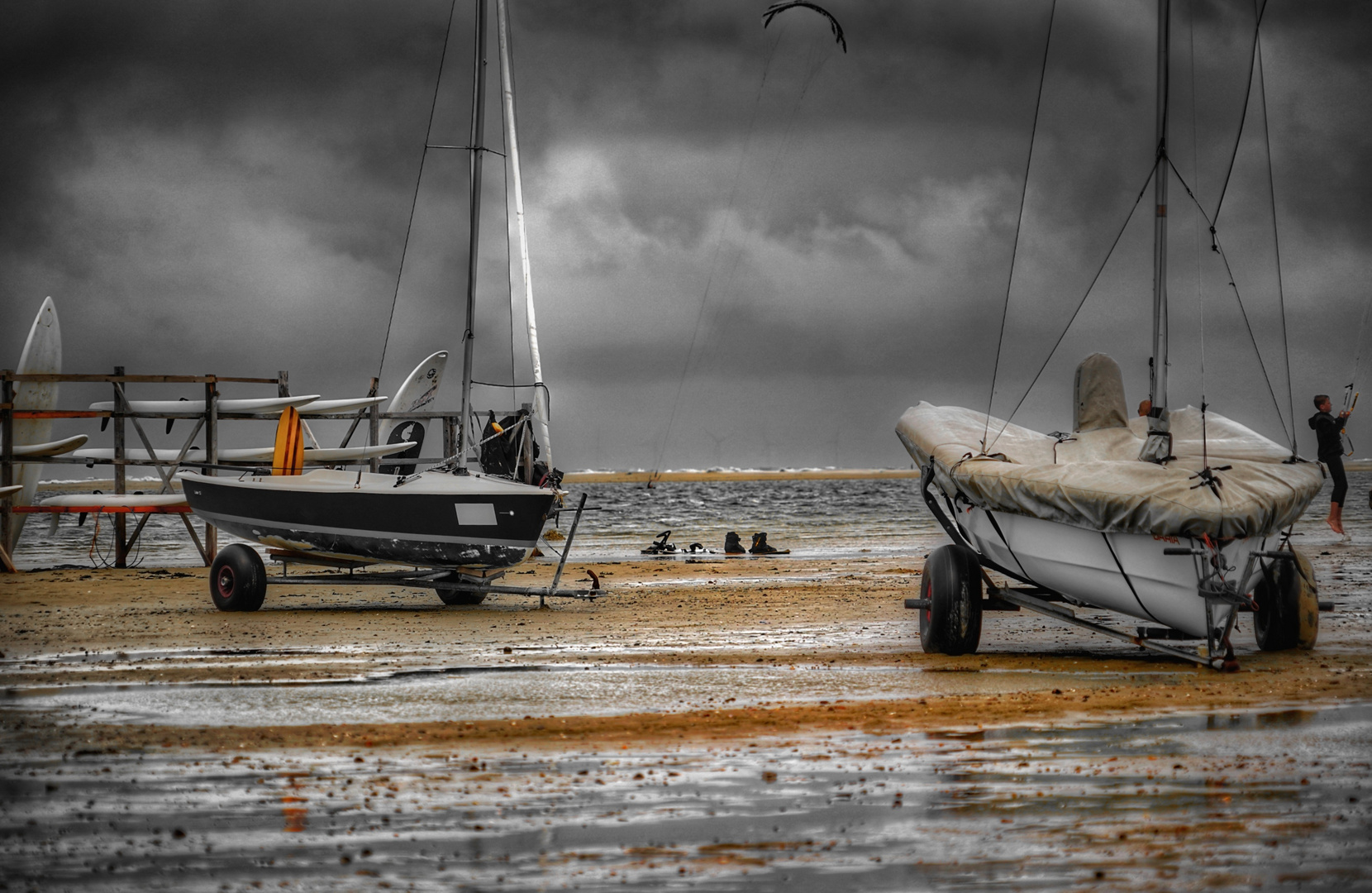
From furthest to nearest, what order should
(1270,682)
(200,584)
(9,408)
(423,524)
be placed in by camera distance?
(9,408), (200,584), (423,524), (1270,682)

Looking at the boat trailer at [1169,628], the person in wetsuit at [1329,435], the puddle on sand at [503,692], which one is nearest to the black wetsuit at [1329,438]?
the person in wetsuit at [1329,435]

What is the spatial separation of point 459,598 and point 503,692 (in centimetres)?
722

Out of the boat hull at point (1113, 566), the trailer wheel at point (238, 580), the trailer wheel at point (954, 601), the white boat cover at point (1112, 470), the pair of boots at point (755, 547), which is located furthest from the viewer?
the pair of boots at point (755, 547)

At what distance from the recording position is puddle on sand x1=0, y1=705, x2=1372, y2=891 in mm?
4215

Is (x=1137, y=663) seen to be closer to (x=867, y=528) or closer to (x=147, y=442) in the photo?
(x=147, y=442)

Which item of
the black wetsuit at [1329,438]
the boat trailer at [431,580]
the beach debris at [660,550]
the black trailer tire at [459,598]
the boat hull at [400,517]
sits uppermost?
the black wetsuit at [1329,438]

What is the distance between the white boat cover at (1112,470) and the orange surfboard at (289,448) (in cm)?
782

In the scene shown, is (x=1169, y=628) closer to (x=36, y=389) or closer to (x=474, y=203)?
(x=474, y=203)

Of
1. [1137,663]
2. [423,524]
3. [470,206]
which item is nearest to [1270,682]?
[1137,663]

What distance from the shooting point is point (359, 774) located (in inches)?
224

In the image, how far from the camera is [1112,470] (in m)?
9.14

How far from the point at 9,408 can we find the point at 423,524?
990 centimetres

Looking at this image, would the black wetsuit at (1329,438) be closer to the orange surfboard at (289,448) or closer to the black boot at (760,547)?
the black boot at (760,547)

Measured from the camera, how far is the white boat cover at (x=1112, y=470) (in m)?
8.45
